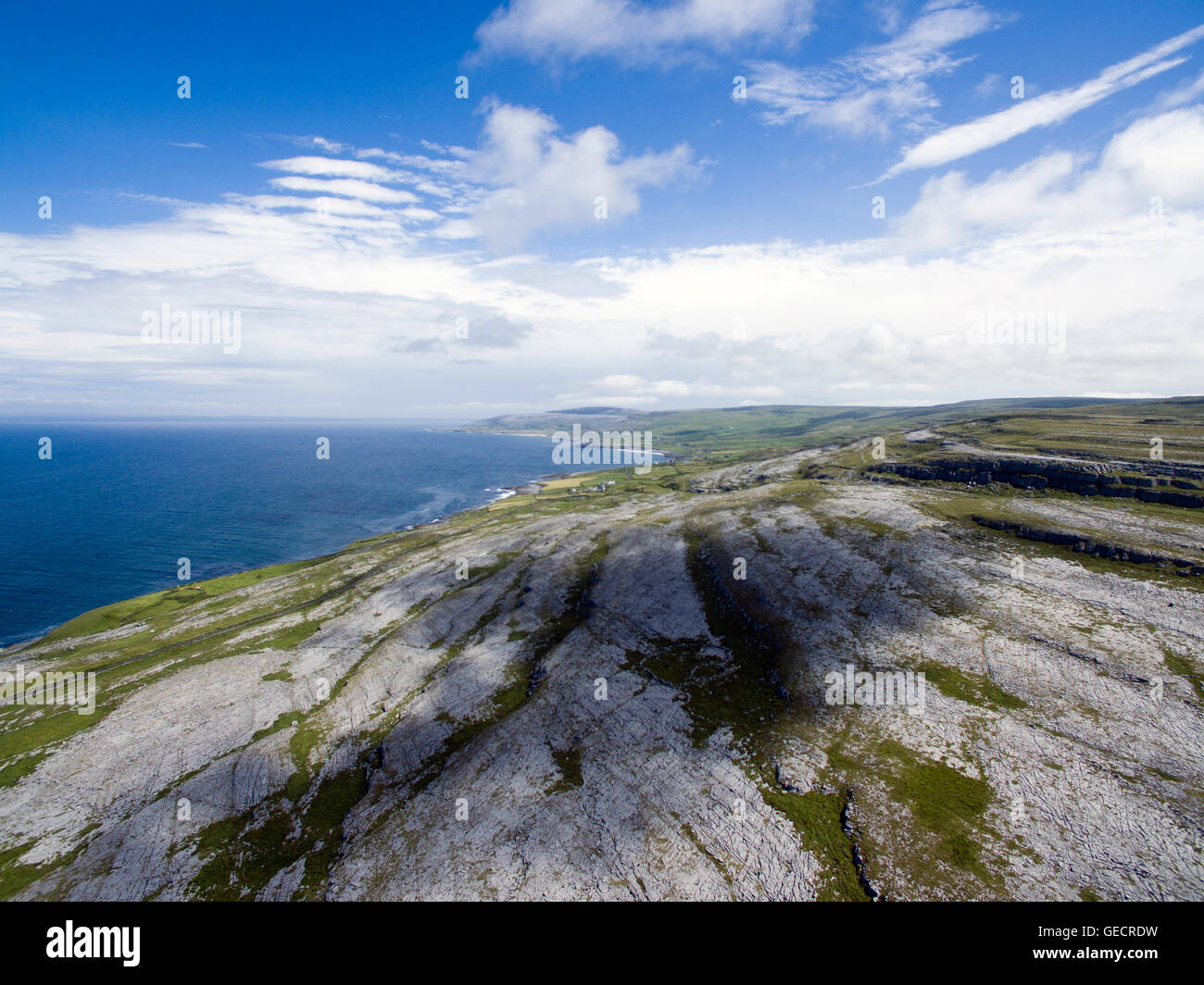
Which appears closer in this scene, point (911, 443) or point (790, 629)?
point (790, 629)

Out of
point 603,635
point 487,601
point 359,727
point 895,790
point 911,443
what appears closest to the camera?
point 895,790

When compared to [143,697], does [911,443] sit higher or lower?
higher

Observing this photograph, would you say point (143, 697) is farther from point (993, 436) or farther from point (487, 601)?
point (993, 436)
